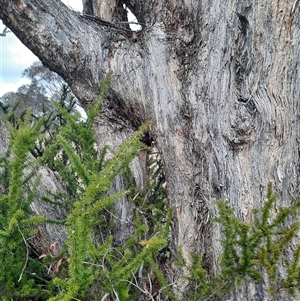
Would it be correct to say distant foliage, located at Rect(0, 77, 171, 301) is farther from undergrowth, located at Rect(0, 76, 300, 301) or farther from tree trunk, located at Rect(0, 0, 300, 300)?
tree trunk, located at Rect(0, 0, 300, 300)

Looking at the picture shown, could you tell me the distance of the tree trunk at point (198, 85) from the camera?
184 cm

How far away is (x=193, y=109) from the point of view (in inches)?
80.6

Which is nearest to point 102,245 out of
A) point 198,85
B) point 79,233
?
point 79,233

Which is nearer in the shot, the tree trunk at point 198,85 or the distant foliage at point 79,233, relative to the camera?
the distant foliage at point 79,233

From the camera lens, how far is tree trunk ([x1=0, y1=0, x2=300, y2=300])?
184cm

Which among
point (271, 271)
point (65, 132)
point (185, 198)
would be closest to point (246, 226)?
point (271, 271)

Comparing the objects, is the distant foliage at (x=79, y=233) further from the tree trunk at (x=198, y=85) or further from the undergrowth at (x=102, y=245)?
the tree trunk at (x=198, y=85)

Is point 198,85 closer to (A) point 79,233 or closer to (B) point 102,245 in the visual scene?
(B) point 102,245

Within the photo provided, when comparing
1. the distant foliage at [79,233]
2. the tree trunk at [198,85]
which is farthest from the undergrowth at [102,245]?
the tree trunk at [198,85]

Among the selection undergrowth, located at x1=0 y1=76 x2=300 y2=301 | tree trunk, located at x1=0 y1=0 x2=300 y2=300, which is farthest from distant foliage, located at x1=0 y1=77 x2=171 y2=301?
tree trunk, located at x1=0 y1=0 x2=300 y2=300

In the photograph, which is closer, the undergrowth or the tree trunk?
the undergrowth

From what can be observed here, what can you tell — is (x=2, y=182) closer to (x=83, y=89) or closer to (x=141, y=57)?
(x=83, y=89)

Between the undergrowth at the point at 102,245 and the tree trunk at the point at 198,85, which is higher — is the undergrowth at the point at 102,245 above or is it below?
below

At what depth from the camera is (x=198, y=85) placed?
2.08 metres
